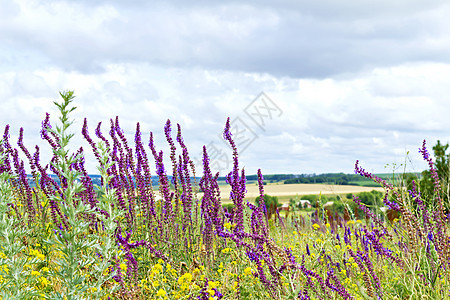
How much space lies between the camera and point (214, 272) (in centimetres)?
454

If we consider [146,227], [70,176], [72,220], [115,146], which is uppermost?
[115,146]

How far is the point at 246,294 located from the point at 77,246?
85.8 inches

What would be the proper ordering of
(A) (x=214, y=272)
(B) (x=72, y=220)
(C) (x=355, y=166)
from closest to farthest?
(B) (x=72, y=220), (C) (x=355, y=166), (A) (x=214, y=272)

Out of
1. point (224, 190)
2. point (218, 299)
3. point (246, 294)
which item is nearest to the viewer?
point (218, 299)

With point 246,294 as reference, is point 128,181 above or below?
above

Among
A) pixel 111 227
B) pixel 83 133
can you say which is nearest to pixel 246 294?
pixel 111 227

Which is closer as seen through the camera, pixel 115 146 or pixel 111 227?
pixel 111 227

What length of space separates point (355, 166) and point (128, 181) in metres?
2.80

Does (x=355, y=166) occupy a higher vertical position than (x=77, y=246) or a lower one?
higher

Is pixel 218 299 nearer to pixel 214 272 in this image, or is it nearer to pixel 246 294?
pixel 246 294

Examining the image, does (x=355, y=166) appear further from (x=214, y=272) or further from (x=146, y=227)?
(x=146, y=227)

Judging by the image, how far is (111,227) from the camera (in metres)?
2.56

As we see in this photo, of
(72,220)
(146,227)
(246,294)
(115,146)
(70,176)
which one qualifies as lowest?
(246,294)

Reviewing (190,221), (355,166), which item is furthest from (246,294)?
(355,166)
